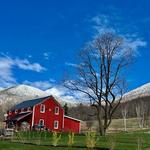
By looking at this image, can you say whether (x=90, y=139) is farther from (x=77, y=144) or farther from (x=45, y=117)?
(x=45, y=117)

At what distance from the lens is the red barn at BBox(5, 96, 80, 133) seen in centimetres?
7406

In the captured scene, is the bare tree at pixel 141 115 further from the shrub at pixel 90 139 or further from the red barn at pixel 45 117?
the shrub at pixel 90 139

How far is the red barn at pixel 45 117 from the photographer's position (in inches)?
2916

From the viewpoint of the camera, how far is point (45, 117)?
7594 centimetres

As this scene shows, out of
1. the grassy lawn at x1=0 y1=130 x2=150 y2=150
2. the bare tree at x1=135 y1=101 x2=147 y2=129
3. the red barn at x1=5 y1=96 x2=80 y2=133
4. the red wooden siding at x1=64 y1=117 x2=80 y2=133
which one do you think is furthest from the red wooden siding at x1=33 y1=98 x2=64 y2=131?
the grassy lawn at x1=0 y1=130 x2=150 y2=150

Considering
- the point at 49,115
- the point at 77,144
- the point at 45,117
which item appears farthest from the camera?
the point at 49,115

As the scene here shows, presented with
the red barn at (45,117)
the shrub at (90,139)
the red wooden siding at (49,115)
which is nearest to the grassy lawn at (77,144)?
the shrub at (90,139)

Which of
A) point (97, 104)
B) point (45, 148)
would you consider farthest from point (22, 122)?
point (45, 148)

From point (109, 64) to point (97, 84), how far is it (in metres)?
3.09

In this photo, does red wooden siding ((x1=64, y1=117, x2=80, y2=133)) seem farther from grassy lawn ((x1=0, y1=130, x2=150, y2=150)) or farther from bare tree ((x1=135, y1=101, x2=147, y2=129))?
grassy lawn ((x1=0, y1=130, x2=150, y2=150))

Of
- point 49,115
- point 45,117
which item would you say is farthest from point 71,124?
point 45,117

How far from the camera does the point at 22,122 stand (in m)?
73.4

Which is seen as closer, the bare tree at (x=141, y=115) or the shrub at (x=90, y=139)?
the shrub at (x=90, y=139)

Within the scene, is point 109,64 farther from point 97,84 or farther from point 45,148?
point 45,148
